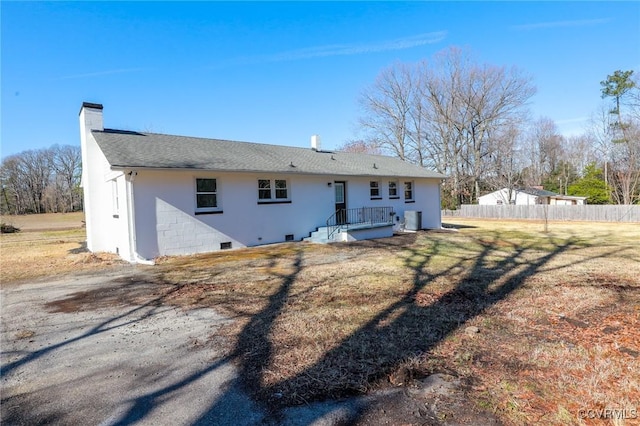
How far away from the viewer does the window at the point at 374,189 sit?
16.4 m

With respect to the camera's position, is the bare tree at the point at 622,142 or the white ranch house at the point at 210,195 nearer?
the white ranch house at the point at 210,195

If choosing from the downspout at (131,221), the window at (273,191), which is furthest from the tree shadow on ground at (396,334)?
the window at (273,191)

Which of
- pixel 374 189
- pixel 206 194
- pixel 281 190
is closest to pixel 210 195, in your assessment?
pixel 206 194

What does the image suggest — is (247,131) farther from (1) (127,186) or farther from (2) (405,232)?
(1) (127,186)

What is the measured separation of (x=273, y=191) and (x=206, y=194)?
2.58 meters

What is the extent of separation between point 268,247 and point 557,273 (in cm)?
821

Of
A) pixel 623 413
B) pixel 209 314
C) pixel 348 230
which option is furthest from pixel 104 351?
pixel 348 230

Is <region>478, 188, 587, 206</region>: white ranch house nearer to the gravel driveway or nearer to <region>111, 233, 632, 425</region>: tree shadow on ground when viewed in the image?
<region>111, 233, 632, 425</region>: tree shadow on ground

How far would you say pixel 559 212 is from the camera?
27.6 metres

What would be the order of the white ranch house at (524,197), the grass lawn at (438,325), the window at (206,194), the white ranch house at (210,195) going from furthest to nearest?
1. the white ranch house at (524,197)
2. the window at (206,194)
3. the white ranch house at (210,195)
4. the grass lawn at (438,325)

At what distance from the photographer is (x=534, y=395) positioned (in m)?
2.58

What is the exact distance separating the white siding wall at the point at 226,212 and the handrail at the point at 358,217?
37cm

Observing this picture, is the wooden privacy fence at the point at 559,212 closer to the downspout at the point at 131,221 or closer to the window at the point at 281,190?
the window at the point at 281,190

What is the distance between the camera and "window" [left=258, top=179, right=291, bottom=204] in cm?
1248
